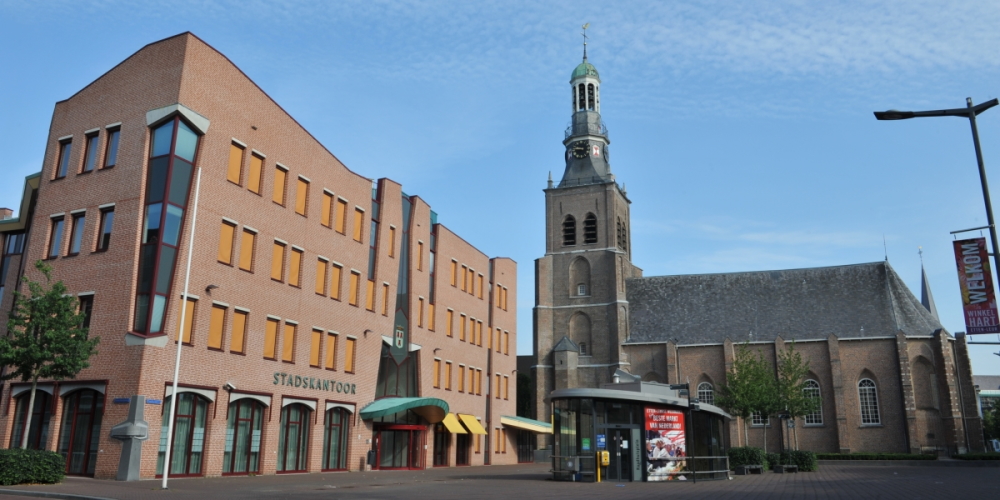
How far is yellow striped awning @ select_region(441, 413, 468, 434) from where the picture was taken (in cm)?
3938

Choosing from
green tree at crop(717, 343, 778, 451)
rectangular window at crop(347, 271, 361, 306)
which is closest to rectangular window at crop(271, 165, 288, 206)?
rectangular window at crop(347, 271, 361, 306)

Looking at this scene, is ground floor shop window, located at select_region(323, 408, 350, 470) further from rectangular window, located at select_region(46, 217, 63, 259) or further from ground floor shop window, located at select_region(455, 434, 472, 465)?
rectangular window, located at select_region(46, 217, 63, 259)

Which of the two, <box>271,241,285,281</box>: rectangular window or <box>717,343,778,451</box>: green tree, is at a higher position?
<box>271,241,285,281</box>: rectangular window

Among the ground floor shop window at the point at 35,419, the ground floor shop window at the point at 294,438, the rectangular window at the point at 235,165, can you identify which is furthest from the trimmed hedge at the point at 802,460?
the ground floor shop window at the point at 35,419

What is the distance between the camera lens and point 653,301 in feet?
210

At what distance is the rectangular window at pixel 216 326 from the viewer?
2606cm

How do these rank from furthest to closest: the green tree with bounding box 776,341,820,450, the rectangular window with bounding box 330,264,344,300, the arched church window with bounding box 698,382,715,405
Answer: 1. the arched church window with bounding box 698,382,715,405
2. the green tree with bounding box 776,341,820,450
3. the rectangular window with bounding box 330,264,344,300

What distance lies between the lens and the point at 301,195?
31.7m

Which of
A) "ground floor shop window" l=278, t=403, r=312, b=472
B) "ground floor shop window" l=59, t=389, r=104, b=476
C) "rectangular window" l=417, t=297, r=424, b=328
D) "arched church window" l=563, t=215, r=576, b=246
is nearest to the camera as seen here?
"ground floor shop window" l=59, t=389, r=104, b=476

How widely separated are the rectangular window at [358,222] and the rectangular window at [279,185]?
16.1 feet

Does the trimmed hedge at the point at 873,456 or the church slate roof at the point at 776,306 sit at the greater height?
the church slate roof at the point at 776,306

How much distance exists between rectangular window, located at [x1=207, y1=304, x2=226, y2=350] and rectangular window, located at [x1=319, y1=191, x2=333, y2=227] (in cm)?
724

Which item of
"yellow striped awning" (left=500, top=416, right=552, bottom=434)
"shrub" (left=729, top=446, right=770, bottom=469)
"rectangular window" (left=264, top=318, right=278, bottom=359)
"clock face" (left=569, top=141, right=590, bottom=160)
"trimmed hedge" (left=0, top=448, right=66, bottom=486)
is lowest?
"trimmed hedge" (left=0, top=448, right=66, bottom=486)

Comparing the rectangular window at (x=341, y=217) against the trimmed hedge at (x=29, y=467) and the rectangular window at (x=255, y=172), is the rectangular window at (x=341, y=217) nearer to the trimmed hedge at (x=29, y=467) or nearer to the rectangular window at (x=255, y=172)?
the rectangular window at (x=255, y=172)
